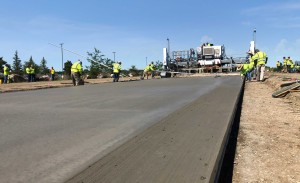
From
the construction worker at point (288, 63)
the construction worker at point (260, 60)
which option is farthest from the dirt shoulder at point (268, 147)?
the construction worker at point (288, 63)

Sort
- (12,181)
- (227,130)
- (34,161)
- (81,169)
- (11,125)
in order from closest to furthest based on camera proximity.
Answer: (12,181) → (81,169) → (34,161) → (227,130) → (11,125)

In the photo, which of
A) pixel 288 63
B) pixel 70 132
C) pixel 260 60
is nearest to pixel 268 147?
pixel 70 132

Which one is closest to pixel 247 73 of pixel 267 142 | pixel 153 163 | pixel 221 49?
pixel 221 49

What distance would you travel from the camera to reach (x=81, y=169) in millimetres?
3750

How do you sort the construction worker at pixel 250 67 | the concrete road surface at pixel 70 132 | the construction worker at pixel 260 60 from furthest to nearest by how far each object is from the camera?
1. the construction worker at pixel 250 67
2. the construction worker at pixel 260 60
3. the concrete road surface at pixel 70 132

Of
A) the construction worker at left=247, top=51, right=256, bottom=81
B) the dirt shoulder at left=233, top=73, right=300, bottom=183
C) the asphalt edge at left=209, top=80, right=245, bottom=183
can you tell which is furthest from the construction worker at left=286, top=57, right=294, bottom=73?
the asphalt edge at left=209, top=80, right=245, bottom=183

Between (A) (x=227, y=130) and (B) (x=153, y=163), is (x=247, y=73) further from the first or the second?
(B) (x=153, y=163)

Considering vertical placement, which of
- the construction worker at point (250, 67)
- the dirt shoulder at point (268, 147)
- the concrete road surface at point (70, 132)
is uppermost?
the construction worker at point (250, 67)

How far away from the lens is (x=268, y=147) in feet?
17.2

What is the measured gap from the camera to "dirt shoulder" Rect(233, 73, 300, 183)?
13.3ft

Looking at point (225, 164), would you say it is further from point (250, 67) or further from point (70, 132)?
point (250, 67)

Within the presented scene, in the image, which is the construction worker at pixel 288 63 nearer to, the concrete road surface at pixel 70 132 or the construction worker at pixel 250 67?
the construction worker at pixel 250 67

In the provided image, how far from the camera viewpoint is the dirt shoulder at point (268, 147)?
4067 mm

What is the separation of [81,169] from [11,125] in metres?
3.11
